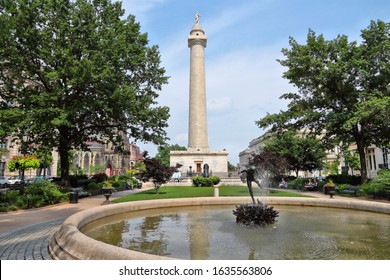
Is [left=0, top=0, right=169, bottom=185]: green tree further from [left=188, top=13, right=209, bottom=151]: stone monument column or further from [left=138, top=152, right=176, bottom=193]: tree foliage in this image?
[left=188, top=13, right=209, bottom=151]: stone monument column

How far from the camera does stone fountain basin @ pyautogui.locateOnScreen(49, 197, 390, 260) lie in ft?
16.9

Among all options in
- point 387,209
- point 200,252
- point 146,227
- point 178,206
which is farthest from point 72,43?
point 387,209

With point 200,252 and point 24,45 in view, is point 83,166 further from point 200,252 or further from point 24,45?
point 200,252

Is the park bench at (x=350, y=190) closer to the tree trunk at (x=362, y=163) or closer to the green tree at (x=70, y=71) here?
the tree trunk at (x=362, y=163)

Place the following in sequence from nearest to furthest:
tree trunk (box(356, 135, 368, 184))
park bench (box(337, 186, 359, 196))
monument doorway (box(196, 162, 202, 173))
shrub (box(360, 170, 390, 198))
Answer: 1. shrub (box(360, 170, 390, 198))
2. park bench (box(337, 186, 359, 196))
3. tree trunk (box(356, 135, 368, 184))
4. monument doorway (box(196, 162, 202, 173))

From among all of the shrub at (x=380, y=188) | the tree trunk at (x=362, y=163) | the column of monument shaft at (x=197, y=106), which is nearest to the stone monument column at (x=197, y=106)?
the column of monument shaft at (x=197, y=106)

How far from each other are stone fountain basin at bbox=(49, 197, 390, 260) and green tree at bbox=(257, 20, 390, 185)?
12.7 m

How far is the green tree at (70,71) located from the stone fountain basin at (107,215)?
11064 mm

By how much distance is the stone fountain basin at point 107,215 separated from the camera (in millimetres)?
5152

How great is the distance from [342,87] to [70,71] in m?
24.4

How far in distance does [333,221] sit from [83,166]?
10347 centimetres

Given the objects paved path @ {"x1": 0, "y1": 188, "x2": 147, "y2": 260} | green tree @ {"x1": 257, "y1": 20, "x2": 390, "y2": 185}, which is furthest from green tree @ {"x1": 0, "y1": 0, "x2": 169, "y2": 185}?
green tree @ {"x1": 257, "y1": 20, "x2": 390, "y2": 185}

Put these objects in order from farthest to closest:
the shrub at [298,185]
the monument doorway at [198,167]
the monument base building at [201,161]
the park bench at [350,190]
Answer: the monument doorway at [198,167], the monument base building at [201,161], the shrub at [298,185], the park bench at [350,190]

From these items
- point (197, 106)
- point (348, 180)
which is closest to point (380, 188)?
point (348, 180)
